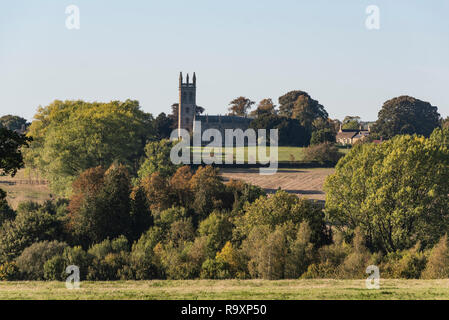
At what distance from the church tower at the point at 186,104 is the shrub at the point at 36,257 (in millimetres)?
138146

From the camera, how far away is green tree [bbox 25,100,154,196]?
68062mm

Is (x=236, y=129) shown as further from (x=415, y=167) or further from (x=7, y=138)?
(x=7, y=138)

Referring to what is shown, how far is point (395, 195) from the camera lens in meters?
41.2

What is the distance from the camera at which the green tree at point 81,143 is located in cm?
6806

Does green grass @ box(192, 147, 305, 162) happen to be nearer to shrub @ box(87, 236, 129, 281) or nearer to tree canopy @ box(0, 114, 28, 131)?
shrub @ box(87, 236, 129, 281)

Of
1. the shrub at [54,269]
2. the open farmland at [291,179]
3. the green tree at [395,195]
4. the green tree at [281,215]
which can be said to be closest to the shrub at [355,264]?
the green tree at [281,215]

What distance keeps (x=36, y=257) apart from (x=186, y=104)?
489ft

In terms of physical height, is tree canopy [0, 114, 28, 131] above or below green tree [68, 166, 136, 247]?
above

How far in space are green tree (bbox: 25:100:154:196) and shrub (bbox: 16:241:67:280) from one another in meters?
24.9

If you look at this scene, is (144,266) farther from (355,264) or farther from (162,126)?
(162,126)

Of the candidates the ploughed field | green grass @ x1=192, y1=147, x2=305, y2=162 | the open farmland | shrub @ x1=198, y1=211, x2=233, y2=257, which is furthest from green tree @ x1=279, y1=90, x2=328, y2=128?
shrub @ x1=198, y1=211, x2=233, y2=257

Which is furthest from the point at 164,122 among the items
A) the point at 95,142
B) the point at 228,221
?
the point at 228,221

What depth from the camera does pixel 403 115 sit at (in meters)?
140

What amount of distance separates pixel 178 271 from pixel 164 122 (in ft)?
356
